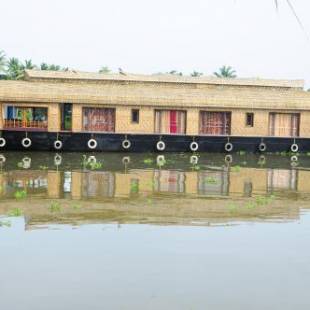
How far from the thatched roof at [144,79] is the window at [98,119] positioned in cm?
268

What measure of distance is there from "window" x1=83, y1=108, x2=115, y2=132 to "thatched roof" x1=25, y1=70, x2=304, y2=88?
2684mm

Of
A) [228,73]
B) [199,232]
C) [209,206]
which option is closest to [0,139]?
[209,206]

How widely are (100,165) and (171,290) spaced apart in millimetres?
13590

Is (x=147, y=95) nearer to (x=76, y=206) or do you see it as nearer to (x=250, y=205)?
(x=250, y=205)

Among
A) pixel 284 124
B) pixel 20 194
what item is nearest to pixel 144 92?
pixel 284 124

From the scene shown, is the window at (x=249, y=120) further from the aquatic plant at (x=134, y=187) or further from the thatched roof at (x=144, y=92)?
the aquatic plant at (x=134, y=187)

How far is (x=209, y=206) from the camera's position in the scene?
38.6 ft

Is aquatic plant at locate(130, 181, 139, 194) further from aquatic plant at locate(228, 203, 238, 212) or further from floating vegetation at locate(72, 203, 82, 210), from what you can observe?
aquatic plant at locate(228, 203, 238, 212)

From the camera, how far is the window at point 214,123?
28109mm

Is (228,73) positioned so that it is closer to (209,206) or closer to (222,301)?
(209,206)

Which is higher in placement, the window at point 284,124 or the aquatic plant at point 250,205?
the window at point 284,124

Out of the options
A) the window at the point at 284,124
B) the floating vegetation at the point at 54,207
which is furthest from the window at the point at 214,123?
the floating vegetation at the point at 54,207

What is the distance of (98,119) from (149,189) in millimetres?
13607

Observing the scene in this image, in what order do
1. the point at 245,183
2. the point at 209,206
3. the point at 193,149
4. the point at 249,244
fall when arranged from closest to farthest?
1. the point at 249,244
2. the point at 209,206
3. the point at 245,183
4. the point at 193,149
